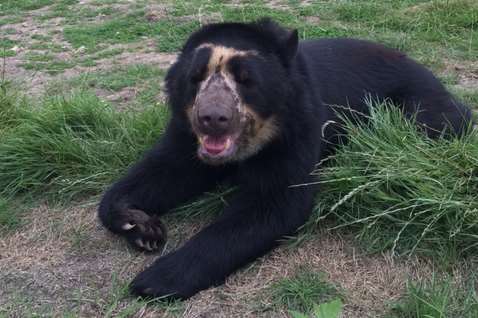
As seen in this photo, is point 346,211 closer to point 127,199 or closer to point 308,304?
point 308,304

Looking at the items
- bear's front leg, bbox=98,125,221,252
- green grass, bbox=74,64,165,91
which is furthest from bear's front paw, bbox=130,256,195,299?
green grass, bbox=74,64,165,91

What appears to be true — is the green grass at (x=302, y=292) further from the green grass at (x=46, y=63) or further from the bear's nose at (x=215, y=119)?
the green grass at (x=46, y=63)

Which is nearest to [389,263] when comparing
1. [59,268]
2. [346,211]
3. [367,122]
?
[346,211]

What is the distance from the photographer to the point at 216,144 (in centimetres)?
310

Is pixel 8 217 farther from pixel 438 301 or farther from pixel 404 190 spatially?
pixel 438 301

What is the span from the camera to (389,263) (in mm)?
2979

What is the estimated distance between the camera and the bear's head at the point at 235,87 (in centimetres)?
302

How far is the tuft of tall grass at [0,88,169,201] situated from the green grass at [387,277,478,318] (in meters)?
1.98

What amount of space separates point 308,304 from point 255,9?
18.6 ft

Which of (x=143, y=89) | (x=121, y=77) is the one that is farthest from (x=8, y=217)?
(x=121, y=77)

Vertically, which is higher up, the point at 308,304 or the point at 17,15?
the point at 308,304

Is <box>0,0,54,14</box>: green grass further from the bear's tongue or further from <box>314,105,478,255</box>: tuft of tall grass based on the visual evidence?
<box>314,105,478,255</box>: tuft of tall grass

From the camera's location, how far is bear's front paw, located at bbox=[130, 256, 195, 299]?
2785 millimetres

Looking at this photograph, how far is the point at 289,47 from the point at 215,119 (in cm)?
61
